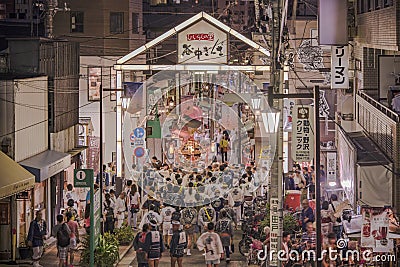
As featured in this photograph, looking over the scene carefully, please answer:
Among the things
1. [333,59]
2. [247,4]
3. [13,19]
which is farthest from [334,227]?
[247,4]

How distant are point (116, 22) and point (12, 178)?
2413 cm

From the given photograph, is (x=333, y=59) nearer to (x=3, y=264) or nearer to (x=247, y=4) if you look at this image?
(x=3, y=264)

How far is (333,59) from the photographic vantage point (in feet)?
69.7

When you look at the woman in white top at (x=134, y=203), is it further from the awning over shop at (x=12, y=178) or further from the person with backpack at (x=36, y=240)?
the person with backpack at (x=36, y=240)

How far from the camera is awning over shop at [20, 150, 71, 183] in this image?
2047 centimetres

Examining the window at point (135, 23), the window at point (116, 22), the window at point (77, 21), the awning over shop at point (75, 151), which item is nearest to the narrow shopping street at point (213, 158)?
the awning over shop at point (75, 151)

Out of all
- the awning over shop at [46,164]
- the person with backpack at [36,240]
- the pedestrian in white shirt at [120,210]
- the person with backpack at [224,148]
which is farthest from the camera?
the person with backpack at [224,148]

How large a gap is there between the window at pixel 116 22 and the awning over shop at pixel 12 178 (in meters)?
22.6

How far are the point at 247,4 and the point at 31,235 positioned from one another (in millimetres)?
50180

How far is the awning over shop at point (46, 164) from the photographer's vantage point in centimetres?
2047

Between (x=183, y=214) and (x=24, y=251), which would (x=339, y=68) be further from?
(x=24, y=251)

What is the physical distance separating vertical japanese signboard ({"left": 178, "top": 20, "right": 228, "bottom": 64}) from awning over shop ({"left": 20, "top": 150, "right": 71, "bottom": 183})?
4.61 m

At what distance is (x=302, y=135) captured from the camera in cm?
1753

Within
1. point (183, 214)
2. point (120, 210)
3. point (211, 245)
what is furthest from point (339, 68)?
point (120, 210)
